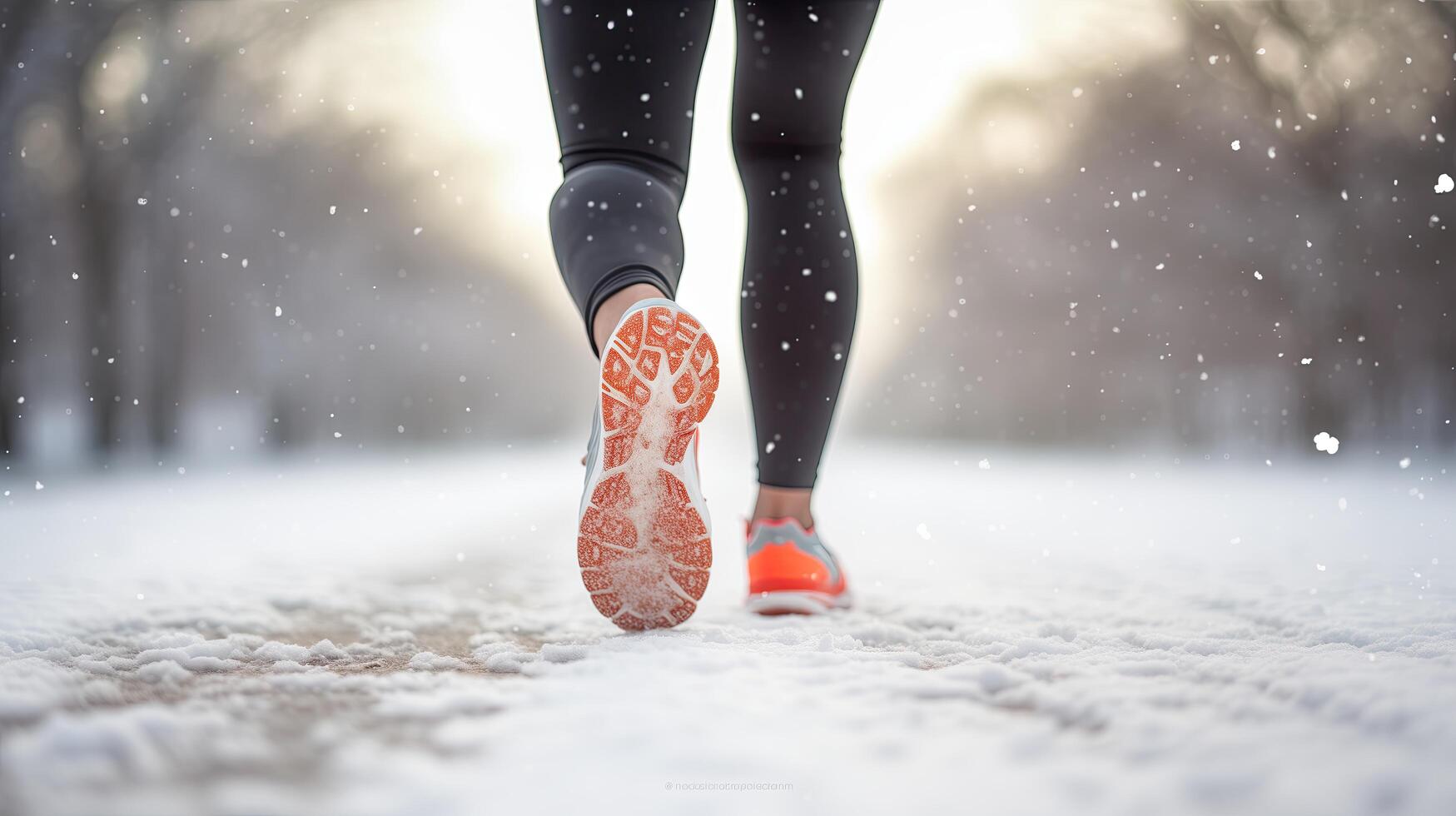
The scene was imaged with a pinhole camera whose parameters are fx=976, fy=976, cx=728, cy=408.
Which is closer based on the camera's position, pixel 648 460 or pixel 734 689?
pixel 734 689

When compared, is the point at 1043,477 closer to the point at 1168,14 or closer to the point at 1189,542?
the point at 1189,542

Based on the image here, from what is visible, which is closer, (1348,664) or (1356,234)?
(1348,664)

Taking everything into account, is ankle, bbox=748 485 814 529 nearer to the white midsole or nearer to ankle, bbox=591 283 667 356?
the white midsole

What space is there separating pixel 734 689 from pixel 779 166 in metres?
0.92

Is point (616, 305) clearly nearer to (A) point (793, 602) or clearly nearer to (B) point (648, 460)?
(B) point (648, 460)

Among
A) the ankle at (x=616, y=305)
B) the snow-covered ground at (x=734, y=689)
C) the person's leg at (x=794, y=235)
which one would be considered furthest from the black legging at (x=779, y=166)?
the snow-covered ground at (x=734, y=689)

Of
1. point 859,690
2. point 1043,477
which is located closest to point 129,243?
point 1043,477

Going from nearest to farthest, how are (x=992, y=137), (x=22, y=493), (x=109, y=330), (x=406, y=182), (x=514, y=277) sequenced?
1. (x=22, y=493)
2. (x=109, y=330)
3. (x=992, y=137)
4. (x=406, y=182)
5. (x=514, y=277)

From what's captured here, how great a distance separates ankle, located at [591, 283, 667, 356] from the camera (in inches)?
42.3

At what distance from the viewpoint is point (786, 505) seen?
144cm

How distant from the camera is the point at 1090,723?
708mm

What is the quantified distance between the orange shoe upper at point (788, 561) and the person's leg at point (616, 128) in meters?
0.43

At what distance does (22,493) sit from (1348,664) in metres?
6.21

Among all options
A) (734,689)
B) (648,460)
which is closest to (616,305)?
(648,460)
